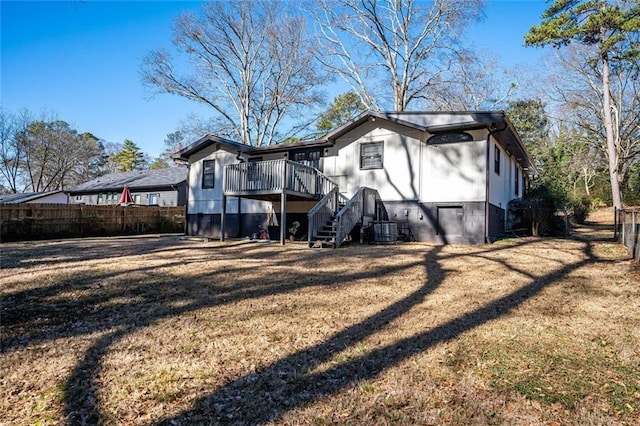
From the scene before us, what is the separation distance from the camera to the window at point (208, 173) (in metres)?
17.5

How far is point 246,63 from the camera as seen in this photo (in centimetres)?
2586

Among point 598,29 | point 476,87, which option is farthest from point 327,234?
point 476,87

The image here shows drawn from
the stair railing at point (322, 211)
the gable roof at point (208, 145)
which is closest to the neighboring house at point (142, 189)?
the gable roof at point (208, 145)

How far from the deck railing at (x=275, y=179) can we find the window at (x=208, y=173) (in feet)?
10.3

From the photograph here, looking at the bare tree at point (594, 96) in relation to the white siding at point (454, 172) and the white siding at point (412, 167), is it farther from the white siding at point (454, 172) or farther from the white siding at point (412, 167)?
the white siding at point (412, 167)

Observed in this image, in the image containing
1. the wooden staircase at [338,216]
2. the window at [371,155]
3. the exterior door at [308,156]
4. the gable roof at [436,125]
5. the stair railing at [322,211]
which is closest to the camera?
the wooden staircase at [338,216]

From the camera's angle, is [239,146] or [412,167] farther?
[239,146]

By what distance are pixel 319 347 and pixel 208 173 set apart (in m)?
15.2

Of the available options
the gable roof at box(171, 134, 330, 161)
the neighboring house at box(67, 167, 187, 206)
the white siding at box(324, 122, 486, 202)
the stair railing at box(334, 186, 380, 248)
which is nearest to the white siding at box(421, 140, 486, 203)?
the white siding at box(324, 122, 486, 202)

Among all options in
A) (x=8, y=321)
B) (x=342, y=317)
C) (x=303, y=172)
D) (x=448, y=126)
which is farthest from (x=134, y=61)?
(x=342, y=317)

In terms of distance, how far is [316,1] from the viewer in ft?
75.7

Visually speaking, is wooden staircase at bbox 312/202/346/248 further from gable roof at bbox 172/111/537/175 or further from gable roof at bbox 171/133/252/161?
gable roof at bbox 171/133/252/161

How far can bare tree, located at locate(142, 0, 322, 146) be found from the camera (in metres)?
24.4

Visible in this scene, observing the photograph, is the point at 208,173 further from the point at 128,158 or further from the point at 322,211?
the point at 128,158
